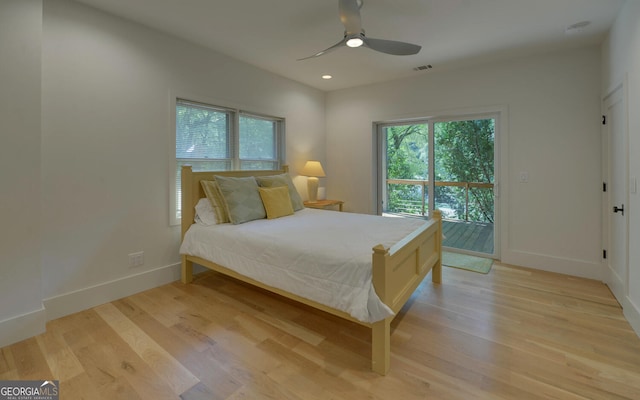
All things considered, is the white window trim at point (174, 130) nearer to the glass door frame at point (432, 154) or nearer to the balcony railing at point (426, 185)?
the glass door frame at point (432, 154)

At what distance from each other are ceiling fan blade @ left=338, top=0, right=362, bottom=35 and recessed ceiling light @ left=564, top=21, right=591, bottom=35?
7.07 feet

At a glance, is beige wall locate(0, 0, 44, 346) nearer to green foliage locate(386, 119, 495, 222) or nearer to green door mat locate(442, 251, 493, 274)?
green door mat locate(442, 251, 493, 274)

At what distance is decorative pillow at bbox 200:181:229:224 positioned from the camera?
2.96 meters

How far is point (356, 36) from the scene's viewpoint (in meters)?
2.19

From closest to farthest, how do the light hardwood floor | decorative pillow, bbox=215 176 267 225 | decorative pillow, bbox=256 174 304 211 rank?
the light hardwood floor → decorative pillow, bbox=215 176 267 225 → decorative pillow, bbox=256 174 304 211

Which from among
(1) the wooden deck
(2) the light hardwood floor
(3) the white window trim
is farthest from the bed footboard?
Answer: (3) the white window trim

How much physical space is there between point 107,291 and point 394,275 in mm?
2547

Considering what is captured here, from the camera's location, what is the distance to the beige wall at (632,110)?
212cm

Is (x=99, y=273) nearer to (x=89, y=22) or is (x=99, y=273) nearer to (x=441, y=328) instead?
(x=89, y=22)

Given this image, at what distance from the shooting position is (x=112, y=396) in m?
1.54

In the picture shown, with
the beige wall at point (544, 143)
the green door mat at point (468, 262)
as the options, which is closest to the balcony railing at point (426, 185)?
the beige wall at point (544, 143)

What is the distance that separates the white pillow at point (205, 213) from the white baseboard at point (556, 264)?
3.54 meters

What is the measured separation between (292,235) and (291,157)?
7.44 ft

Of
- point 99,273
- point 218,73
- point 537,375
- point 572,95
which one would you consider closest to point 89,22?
point 218,73
